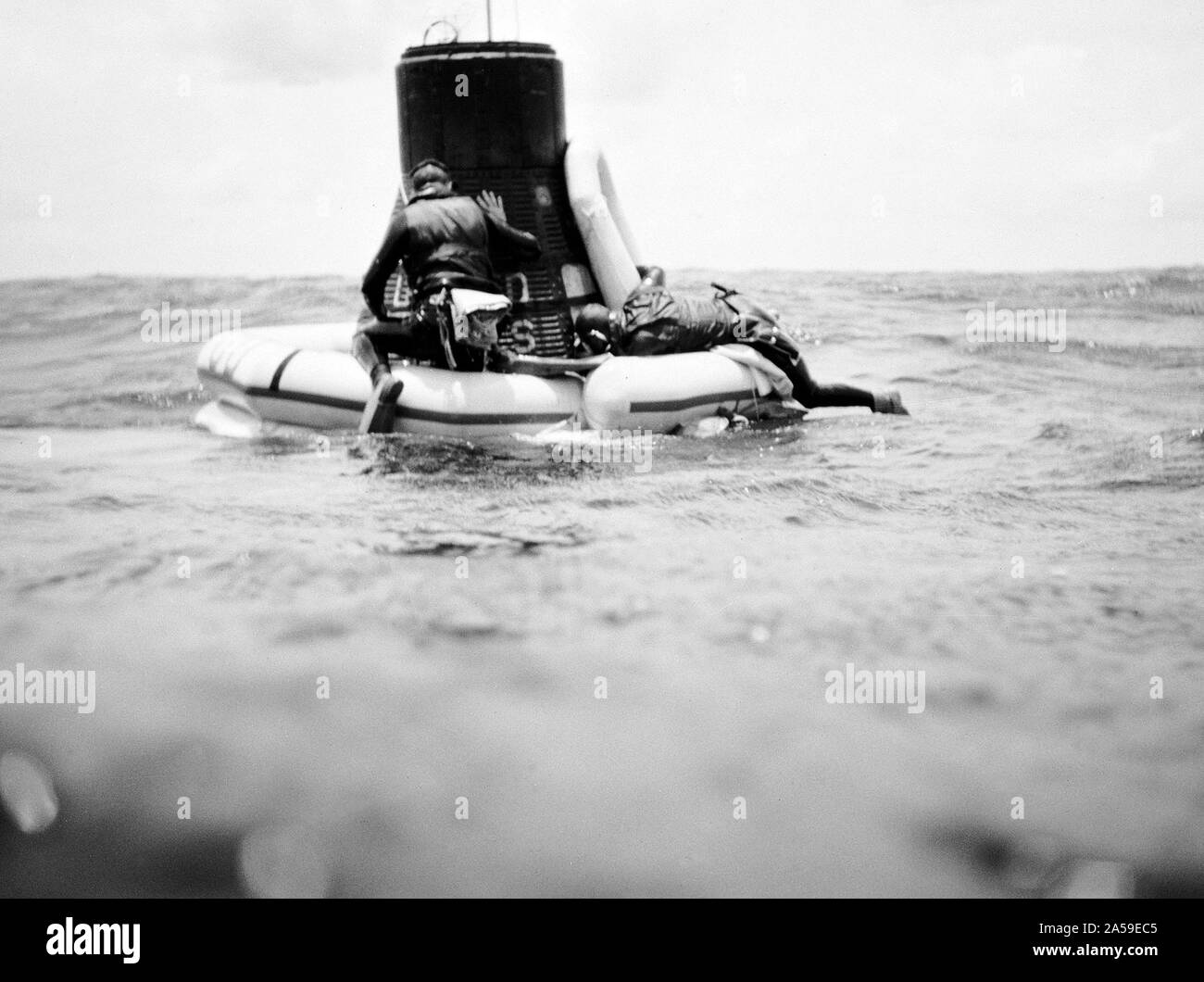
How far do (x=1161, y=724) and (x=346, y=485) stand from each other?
3.50 meters

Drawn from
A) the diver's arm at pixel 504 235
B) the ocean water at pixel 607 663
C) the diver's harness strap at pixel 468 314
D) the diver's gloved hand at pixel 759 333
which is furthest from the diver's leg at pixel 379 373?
the diver's gloved hand at pixel 759 333

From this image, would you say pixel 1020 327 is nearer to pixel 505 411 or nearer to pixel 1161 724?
pixel 505 411

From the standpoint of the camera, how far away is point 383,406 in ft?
21.5

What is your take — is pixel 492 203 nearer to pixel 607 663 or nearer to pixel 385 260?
pixel 385 260

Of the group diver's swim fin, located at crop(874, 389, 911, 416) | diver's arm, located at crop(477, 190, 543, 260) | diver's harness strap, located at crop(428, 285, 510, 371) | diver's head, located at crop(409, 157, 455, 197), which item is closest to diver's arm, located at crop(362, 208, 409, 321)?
diver's head, located at crop(409, 157, 455, 197)

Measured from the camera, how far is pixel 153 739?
3.48 metres

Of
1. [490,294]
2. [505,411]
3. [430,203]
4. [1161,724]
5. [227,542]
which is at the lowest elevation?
[1161,724]

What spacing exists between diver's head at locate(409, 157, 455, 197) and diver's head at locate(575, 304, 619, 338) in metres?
0.94

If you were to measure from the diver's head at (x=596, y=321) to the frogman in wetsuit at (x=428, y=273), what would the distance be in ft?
1.60

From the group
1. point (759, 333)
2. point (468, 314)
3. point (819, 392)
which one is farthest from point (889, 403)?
point (468, 314)

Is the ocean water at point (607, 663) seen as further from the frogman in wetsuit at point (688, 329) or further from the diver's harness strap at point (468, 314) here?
the diver's harness strap at point (468, 314)

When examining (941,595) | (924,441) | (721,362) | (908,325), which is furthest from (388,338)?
(908,325)

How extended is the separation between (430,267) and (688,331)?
1384 mm

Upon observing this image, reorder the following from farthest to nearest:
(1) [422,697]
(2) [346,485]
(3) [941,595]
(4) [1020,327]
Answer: (4) [1020,327]
(2) [346,485]
(3) [941,595]
(1) [422,697]
